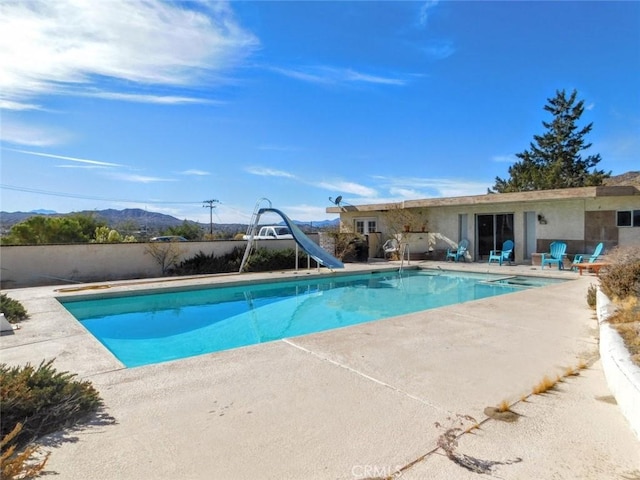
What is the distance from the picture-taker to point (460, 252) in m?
17.4

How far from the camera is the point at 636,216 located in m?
13.5

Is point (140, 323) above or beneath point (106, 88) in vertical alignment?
beneath

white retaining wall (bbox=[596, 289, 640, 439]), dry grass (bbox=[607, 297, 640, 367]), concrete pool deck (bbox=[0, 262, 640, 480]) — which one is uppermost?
dry grass (bbox=[607, 297, 640, 367])

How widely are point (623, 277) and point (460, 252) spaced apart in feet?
36.2

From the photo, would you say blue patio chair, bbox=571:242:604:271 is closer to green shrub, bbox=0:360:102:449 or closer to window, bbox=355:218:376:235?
window, bbox=355:218:376:235

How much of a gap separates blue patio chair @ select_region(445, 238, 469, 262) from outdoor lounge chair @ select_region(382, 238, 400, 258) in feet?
7.77

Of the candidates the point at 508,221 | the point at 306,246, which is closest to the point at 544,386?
the point at 306,246

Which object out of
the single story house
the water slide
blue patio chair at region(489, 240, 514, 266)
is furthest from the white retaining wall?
blue patio chair at region(489, 240, 514, 266)

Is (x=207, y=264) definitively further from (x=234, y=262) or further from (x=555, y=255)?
(x=555, y=255)

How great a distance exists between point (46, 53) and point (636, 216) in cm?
1664

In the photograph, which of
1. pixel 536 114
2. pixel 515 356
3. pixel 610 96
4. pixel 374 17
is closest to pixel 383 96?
pixel 374 17

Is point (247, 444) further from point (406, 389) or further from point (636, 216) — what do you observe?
point (636, 216)

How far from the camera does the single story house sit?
543 inches

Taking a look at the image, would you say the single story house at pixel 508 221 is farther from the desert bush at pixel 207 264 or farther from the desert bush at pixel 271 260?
the desert bush at pixel 207 264
